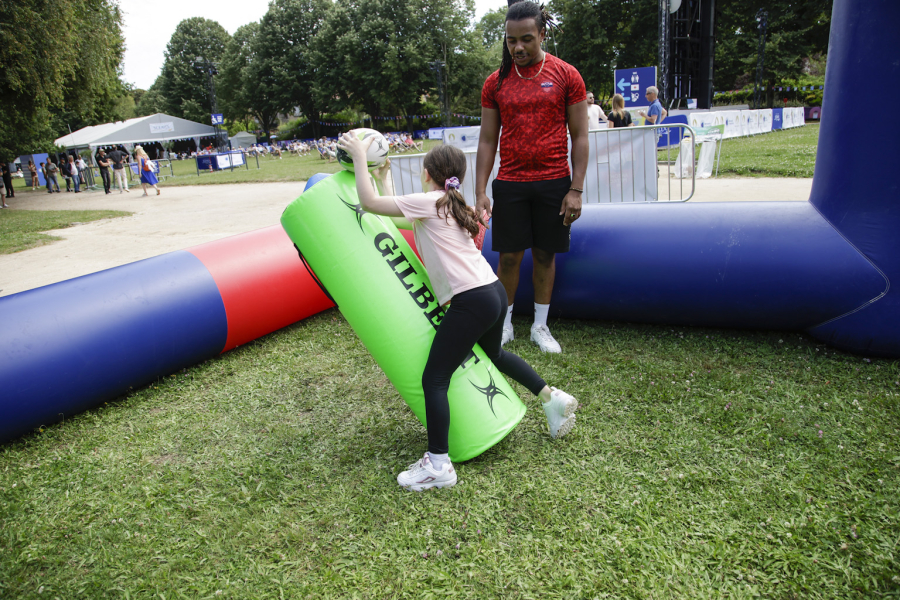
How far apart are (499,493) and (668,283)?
2.12m

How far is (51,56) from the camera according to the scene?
47.8 ft

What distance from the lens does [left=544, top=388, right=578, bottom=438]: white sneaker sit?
2785mm

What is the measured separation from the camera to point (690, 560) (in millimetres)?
2066

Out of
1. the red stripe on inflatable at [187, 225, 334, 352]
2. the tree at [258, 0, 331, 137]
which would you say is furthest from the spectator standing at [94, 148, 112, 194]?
the tree at [258, 0, 331, 137]

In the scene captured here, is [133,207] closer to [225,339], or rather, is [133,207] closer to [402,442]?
[225,339]

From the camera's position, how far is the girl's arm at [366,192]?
8.02 feet

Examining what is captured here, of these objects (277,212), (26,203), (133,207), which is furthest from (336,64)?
(277,212)

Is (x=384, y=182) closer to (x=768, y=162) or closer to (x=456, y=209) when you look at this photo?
(x=456, y=209)

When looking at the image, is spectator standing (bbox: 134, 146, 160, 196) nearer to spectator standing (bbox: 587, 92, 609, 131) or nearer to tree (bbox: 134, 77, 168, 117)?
spectator standing (bbox: 587, 92, 609, 131)

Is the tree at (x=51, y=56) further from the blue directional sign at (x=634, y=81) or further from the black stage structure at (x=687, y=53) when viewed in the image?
the black stage structure at (x=687, y=53)

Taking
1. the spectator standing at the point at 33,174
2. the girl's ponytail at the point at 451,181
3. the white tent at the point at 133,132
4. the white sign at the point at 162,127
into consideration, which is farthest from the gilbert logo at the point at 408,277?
the white sign at the point at 162,127

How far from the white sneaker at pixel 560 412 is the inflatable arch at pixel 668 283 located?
150 cm

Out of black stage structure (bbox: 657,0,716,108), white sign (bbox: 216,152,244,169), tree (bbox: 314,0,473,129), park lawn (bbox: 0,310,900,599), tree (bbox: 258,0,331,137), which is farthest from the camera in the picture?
tree (bbox: 258,0,331,137)

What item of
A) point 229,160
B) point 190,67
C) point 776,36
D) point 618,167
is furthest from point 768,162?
point 190,67
